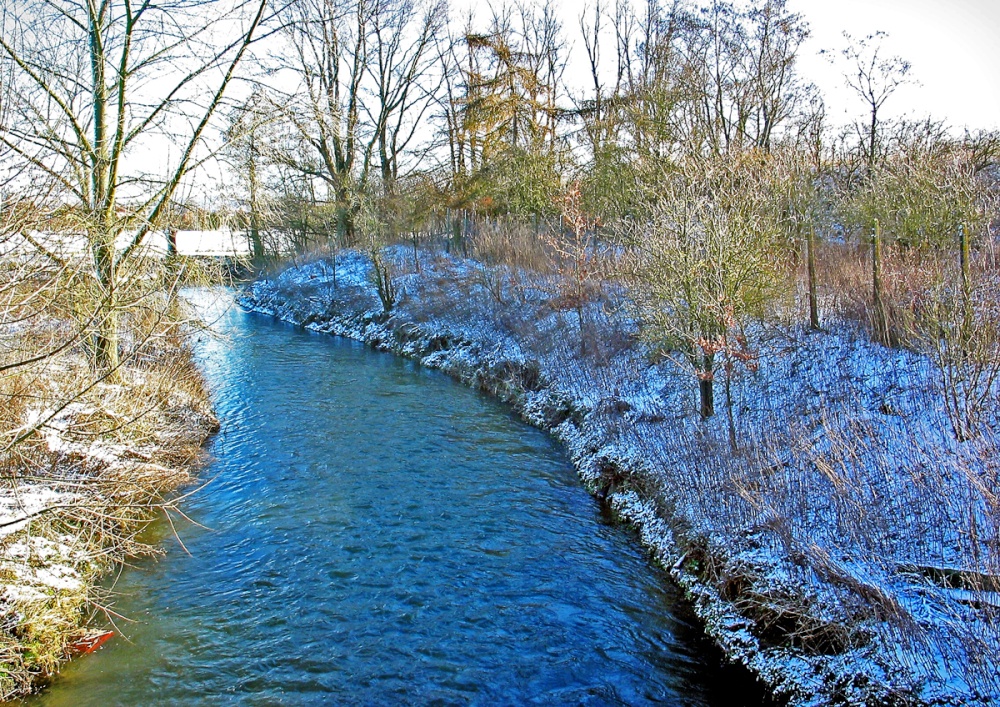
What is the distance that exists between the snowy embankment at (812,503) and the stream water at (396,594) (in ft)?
1.64

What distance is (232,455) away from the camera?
10664 mm

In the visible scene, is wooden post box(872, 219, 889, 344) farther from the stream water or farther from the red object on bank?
the red object on bank

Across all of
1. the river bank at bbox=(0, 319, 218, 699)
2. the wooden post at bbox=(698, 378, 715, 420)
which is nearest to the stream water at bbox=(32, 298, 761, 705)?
the river bank at bbox=(0, 319, 218, 699)

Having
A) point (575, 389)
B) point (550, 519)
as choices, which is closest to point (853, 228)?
point (575, 389)

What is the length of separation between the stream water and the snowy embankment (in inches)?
19.7

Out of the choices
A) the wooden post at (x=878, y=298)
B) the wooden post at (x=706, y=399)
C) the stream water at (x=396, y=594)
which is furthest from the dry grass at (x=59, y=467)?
the wooden post at (x=878, y=298)

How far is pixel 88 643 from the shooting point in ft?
18.7

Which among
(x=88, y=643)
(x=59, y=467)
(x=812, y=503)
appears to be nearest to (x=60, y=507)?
(x=88, y=643)

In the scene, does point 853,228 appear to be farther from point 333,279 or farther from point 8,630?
point 333,279

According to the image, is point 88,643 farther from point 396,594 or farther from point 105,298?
point 105,298

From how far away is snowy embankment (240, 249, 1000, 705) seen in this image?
15.6 feet

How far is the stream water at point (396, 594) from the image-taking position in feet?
17.3

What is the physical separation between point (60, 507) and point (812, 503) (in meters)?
6.45

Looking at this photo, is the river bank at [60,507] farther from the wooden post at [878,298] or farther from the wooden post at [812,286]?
the wooden post at [812,286]
